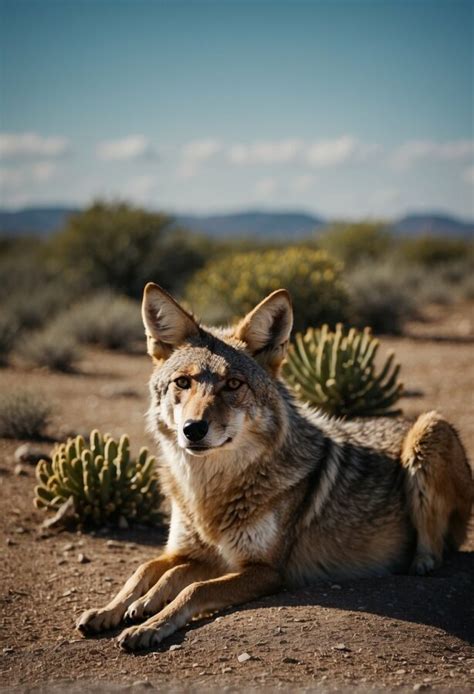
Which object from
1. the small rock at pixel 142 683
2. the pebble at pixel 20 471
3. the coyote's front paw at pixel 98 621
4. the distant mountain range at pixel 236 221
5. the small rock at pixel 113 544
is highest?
the distant mountain range at pixel 236 221

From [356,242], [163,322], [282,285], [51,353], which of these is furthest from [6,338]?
[356,242]

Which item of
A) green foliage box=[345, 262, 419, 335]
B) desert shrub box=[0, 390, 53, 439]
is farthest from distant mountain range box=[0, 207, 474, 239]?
desert shrub box=[0, 390, 53, 439]

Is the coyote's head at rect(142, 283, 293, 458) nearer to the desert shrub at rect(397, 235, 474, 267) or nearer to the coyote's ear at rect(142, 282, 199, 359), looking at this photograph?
the coyote's ear at rect(142, 282, 199, 359)

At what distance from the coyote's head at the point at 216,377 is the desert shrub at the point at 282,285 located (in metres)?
11.3

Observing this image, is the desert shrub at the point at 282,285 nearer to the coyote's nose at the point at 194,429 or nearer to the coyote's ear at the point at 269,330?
the coyote's ear at the point at 269,330

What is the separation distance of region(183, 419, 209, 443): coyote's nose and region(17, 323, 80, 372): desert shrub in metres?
10.9

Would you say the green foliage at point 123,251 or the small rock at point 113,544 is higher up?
the green foliage at point 123,251

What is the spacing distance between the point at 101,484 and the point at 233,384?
2.66 meters

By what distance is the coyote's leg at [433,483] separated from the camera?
558 cm

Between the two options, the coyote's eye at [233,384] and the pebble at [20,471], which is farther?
the pebble at [20,471]

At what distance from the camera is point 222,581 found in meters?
4.90

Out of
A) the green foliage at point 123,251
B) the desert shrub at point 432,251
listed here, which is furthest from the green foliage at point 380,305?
the desert shrub at point 432,251

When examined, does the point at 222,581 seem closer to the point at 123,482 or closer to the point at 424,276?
the point at 123,482

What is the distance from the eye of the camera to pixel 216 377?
16.3ft
